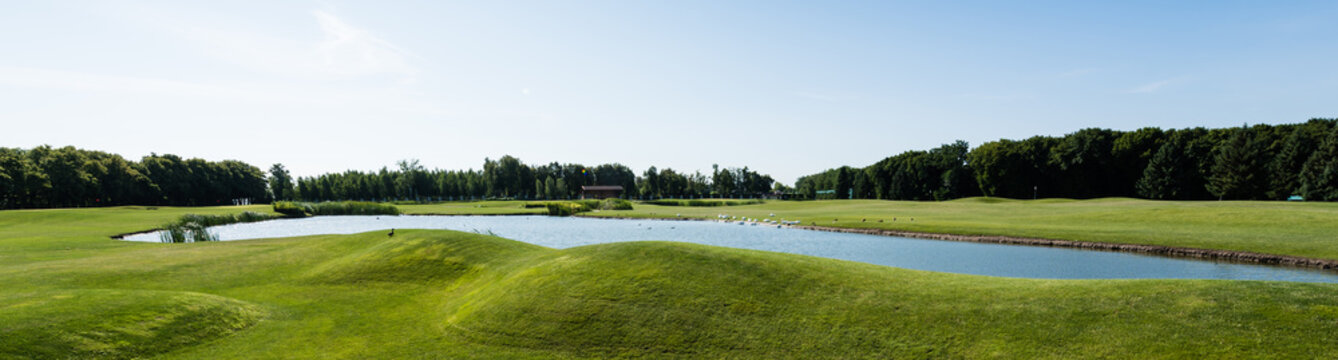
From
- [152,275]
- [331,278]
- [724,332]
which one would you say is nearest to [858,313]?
[724,332]

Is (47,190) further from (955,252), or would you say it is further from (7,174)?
(955,252)

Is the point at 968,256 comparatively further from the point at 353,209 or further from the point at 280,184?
the point at 280,184

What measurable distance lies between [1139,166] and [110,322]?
118m

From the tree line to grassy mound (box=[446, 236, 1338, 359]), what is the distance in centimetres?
9883

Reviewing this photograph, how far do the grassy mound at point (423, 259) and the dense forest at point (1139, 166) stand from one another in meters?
87.9

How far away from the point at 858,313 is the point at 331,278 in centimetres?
1667

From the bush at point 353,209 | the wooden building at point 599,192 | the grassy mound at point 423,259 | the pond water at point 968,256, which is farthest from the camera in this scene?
the wooden building at point 599,192

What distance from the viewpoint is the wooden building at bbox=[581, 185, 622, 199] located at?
148488 mm

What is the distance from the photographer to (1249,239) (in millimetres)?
28719

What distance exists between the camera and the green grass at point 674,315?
376 inches

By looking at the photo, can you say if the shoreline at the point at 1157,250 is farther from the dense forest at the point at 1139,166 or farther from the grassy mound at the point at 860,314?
the dense forest at the point at 1139,166

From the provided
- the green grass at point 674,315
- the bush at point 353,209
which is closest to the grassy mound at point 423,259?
the green grass at point 674,315

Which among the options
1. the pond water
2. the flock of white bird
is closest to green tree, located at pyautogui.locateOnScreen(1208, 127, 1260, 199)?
the flock of white bird

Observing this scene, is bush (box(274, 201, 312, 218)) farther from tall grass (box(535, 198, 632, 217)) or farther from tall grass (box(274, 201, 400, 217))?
tall grass (box(535, 198, 632, 217))
